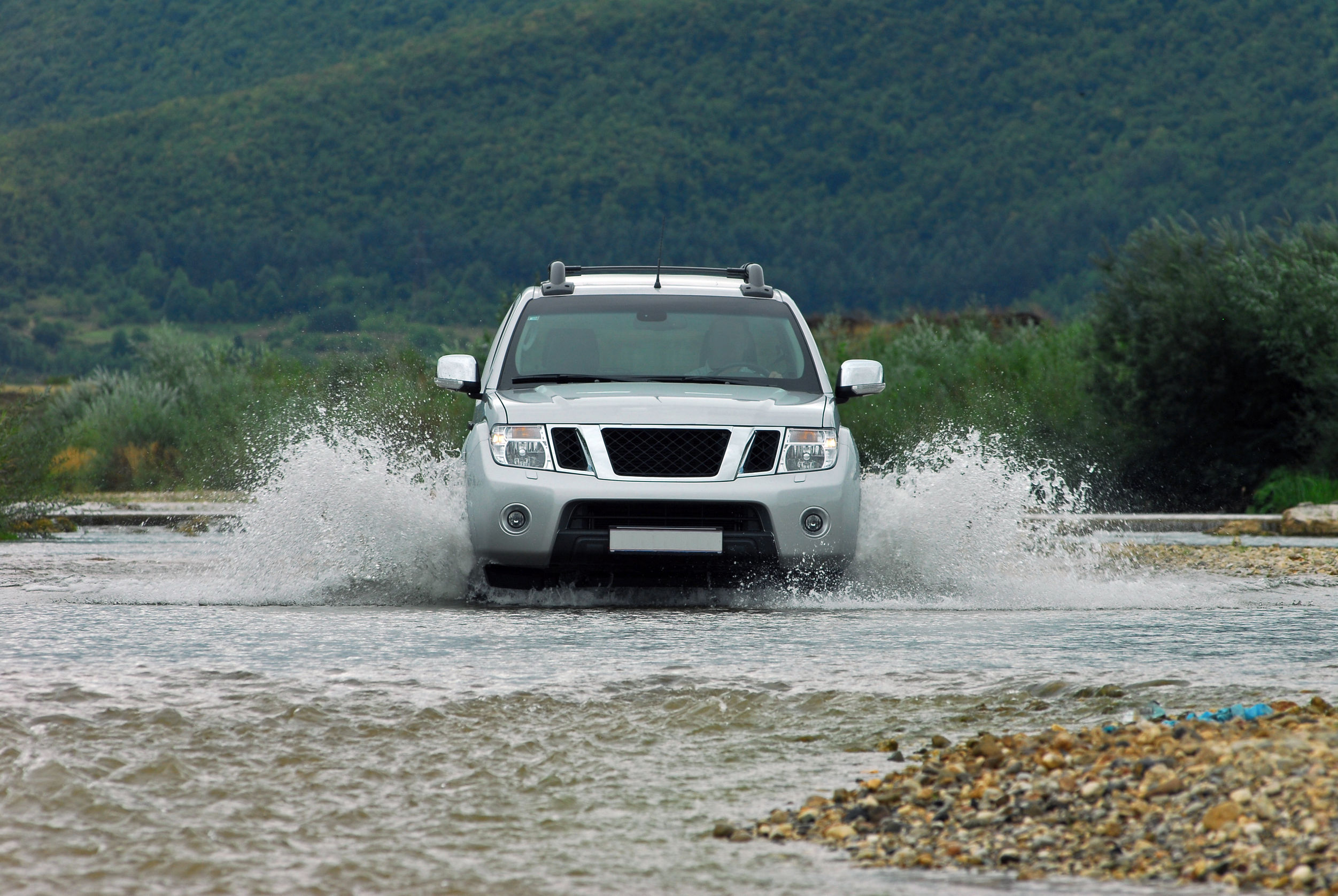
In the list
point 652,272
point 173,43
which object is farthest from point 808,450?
point 173,43

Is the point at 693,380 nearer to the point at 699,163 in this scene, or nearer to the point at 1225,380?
the point at 1225,380

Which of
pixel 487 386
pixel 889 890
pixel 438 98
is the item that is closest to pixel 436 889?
pixel 889 890

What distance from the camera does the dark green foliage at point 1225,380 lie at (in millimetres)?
21953

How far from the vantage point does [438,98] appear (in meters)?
89.0

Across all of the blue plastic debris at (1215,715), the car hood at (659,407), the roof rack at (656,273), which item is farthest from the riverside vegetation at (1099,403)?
the blue plastic debris at (1215,715)

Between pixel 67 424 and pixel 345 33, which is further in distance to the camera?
pixel 345 33

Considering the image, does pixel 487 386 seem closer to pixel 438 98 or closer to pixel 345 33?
pixel 438 98

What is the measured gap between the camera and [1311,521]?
1706 centimetres

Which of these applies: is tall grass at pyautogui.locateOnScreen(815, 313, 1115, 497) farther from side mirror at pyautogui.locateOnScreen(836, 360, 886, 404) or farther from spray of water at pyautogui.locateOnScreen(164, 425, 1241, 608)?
side mirror at pyautogui.locateOnScreen(836, 360, 886, 404)

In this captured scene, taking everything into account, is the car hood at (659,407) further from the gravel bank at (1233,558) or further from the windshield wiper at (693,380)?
the gravel bank at (1233,558)

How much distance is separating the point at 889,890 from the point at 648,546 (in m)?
4.63

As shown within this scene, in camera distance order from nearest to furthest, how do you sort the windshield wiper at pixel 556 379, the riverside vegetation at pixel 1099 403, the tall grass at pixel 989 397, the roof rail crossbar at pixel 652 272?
the windshield wiper at pixel 556 379, the roof rail crossbar at pixel 652 272, the riverside vegetation at pixel 1099 403, the tall grass at pixel 989 397

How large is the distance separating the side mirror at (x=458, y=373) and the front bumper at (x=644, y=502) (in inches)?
32.1

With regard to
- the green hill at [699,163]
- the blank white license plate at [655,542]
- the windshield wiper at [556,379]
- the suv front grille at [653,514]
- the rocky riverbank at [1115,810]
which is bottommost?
the rocky riverbank at [1115,810]
